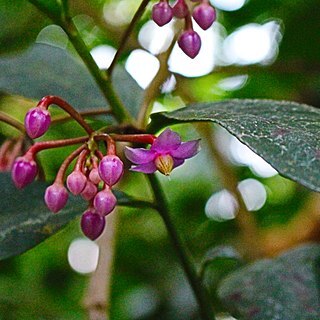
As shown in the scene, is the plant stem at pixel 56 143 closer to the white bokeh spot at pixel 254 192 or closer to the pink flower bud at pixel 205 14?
the pink flower bud at pixel 205 14

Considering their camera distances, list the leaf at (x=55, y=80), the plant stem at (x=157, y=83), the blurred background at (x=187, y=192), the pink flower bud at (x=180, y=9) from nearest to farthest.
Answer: the pink flower bud at (x=180, y=9), the leaf at (x=55, y=80), the plant stem at (x=157, y=83), the blurred background at (x=187, y=192)

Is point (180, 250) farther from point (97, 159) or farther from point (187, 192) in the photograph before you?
point (187, 192)

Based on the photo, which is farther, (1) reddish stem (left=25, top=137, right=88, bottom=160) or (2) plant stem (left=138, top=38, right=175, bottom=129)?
(2) plant stem (left=138, top=38, right=175, bottom=129)

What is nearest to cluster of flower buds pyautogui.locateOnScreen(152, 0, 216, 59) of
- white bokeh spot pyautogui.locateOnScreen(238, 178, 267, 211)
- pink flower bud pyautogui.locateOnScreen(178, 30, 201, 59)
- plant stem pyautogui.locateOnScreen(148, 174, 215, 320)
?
pink flower bud pyautogui.locateOnScreen(178, 30, 201, 59)

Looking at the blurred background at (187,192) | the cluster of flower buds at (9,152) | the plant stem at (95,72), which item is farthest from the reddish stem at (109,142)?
the blurred background at (187,192)

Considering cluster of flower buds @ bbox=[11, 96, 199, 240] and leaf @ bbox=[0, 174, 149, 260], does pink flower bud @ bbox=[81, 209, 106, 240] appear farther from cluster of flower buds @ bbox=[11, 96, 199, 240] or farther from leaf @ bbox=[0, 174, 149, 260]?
leaf @ bbox=[0, 174, 149, 260]

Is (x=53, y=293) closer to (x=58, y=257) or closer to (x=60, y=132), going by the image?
(x=58, y=257)

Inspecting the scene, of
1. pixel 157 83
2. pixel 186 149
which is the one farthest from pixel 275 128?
pixel 157 83
